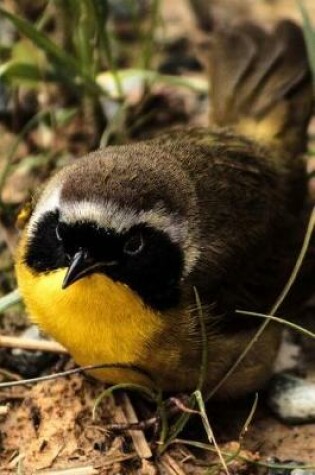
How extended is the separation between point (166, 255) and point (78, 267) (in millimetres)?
417

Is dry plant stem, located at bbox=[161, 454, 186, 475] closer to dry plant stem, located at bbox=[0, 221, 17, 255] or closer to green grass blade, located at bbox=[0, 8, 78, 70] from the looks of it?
dry plant stem, located at bbox=[0, 221, 17, 255]

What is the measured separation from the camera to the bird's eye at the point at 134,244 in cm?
354

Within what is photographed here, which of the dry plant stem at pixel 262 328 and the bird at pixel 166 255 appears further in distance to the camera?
the dry plant stem at pixel 262 328

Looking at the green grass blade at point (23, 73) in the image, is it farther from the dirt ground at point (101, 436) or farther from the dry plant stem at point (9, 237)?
the dirt ground at point (101, 436)

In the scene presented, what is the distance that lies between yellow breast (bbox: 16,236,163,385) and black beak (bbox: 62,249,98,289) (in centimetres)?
14

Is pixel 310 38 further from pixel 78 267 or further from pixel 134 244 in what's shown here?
pixel 78 267

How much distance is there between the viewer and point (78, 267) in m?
3.44

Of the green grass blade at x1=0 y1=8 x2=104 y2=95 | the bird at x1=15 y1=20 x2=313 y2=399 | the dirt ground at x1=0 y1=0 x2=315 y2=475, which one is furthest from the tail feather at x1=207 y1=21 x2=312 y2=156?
the dirt ground at x1=0 y1=0 x2=315 y2=475

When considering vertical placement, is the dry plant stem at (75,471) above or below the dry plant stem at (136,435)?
above

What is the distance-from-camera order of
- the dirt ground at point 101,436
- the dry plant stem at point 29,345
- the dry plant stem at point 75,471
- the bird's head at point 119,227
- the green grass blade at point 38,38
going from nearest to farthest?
1. the bird's head at point 119,227
2. the dry plant stem at point 75,471
3. the dirt ground at point 101,436
4. the dry plant stem at point 29,345
5. the green grass blade at point 38,38

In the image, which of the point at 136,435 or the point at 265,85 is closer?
the point at 136,435

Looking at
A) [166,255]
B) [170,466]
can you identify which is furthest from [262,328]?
[170,466]

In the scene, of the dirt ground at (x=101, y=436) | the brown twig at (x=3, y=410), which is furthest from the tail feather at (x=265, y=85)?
the brown twig at (x=3, y=410)

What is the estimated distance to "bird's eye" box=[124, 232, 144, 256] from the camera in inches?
139
